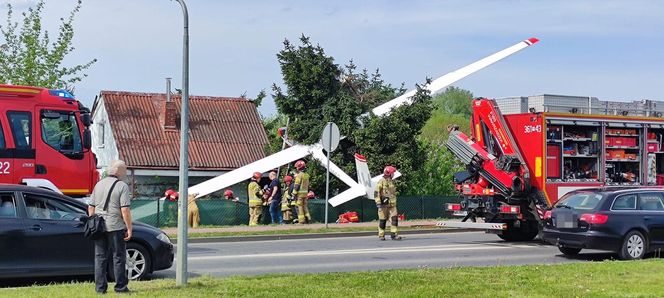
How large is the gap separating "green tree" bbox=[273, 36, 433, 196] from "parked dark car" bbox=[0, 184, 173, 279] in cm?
1846

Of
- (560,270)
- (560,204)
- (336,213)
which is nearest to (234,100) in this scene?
(336,213)

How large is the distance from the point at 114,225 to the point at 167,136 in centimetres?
2944

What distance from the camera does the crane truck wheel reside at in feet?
66.1

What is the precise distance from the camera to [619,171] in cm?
2108

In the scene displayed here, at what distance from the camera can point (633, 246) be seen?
16.1 m

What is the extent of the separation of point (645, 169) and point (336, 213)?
393 inches

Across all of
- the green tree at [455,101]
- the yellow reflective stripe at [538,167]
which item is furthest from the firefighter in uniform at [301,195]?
the green tree at [455,101]

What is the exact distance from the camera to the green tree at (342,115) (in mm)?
30672

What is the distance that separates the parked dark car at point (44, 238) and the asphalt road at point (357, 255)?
1389 millimetres

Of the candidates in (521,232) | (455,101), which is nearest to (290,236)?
(521,232)

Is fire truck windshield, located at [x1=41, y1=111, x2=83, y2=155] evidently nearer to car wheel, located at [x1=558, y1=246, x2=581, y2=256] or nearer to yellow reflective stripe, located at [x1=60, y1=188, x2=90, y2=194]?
yellow reflective stripe, located at [x1=60, y1=188, x2=90, y2=194]

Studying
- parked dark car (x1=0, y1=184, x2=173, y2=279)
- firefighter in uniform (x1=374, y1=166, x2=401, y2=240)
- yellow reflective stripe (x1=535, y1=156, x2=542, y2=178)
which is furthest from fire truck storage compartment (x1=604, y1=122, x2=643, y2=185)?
parked dark car (x1=0, y1=184, x2=173, y2=279)

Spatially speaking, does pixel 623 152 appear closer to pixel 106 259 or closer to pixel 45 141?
pixel 45 141

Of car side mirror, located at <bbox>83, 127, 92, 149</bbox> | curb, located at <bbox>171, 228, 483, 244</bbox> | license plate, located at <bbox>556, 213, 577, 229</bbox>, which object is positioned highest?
car side mirror, located at <bbox>83, 127, 92, 149</bbox>
